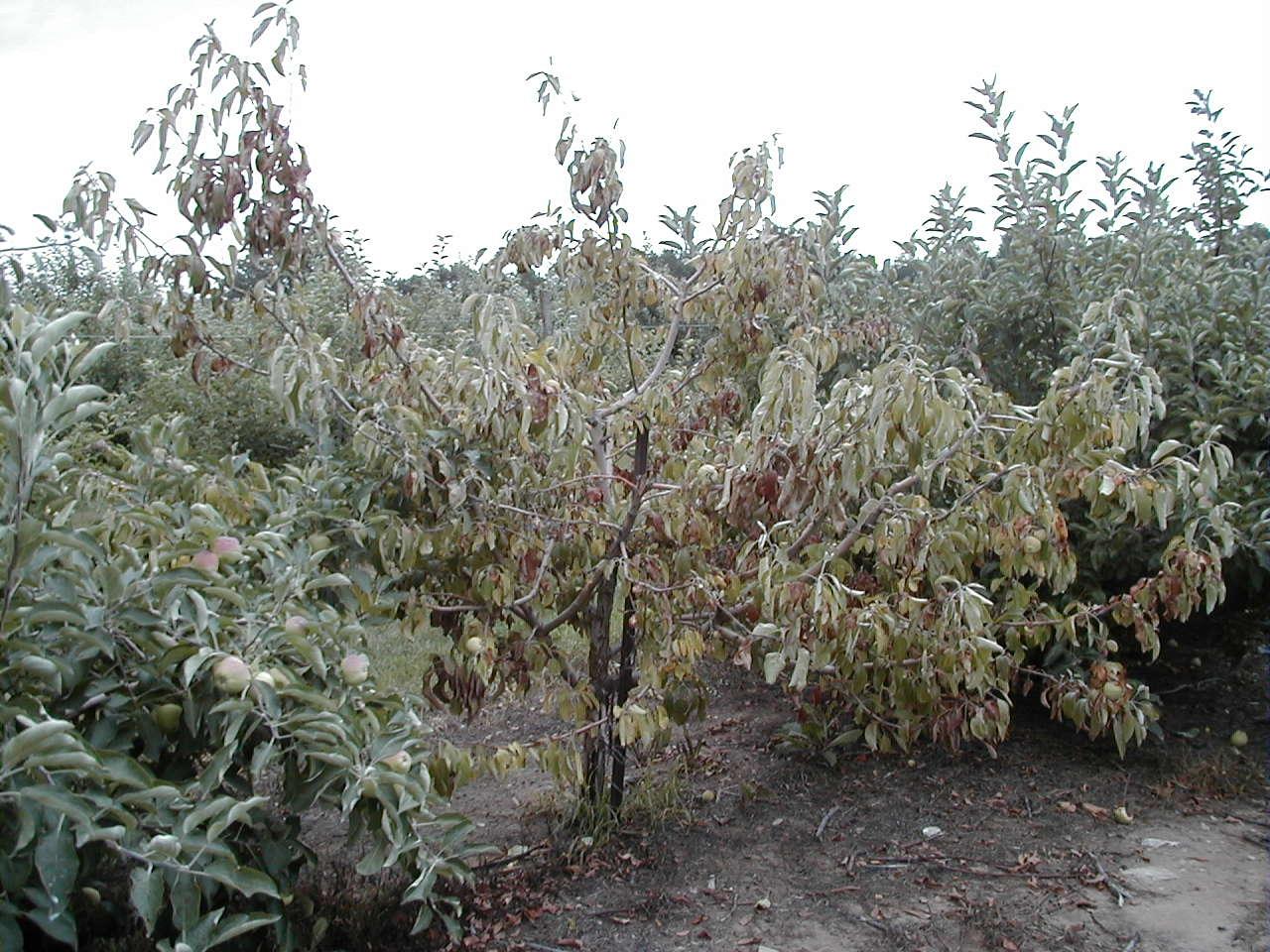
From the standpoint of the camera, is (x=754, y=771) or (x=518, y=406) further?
(x=754, y=771)

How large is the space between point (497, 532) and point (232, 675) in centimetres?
117

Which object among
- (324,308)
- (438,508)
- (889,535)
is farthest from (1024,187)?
(324,308)

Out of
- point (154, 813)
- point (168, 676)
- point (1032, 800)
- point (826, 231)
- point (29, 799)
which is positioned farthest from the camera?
point (1032, 800)

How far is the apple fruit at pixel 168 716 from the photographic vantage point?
2039mm

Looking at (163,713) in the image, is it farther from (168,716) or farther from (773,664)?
(773,664)

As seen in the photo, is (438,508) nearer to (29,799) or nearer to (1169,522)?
(29,799)

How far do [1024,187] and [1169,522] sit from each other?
1596mm

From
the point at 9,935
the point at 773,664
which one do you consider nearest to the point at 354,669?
the point at 9,935

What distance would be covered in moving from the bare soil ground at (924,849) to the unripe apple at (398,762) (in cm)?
94

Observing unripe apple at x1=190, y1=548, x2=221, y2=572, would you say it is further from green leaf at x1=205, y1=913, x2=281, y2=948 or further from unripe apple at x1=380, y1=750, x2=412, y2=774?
green leaf at x1=205, y1=913, x2=281, y2=948

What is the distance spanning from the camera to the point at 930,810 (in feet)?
11.9

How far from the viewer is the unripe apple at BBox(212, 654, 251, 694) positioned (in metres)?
1.87

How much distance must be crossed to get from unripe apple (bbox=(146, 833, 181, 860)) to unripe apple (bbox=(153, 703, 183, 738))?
1.30 feet

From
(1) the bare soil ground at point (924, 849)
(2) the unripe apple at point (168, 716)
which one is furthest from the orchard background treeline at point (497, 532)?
(1) the bare soil ground at point (924, 849)
